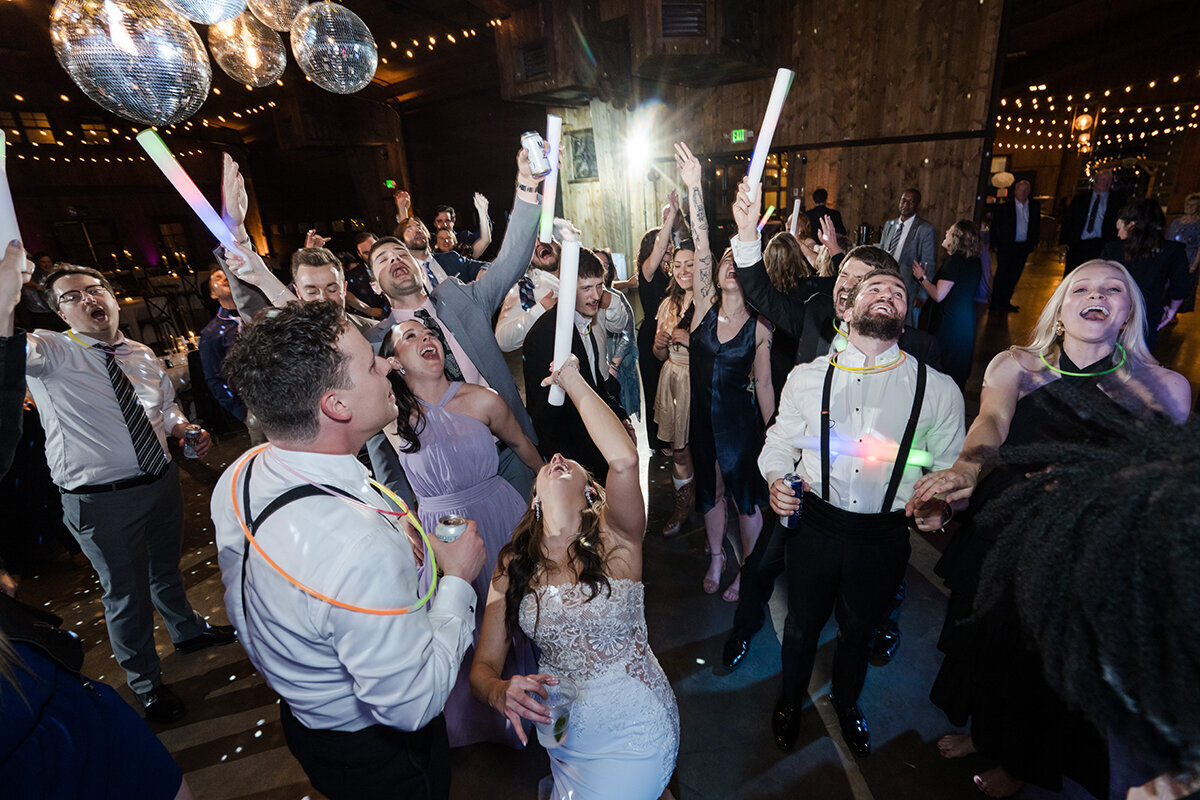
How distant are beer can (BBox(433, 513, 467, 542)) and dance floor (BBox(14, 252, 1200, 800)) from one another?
1419mm

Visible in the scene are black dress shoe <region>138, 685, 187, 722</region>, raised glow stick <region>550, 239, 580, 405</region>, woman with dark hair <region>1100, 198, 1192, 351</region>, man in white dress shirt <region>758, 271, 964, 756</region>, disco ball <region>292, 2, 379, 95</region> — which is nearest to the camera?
raised glow stick <region>550, 239, 580, 405</region>

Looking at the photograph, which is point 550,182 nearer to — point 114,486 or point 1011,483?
point 1011,483

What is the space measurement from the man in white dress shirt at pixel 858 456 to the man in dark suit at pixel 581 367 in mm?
1190

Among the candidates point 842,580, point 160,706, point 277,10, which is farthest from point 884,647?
point 277,10

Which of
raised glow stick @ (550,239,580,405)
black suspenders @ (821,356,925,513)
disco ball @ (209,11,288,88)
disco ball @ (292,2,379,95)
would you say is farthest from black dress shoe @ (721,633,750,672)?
disco ball @ (209,11,288,88)

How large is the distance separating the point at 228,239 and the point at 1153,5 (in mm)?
15495

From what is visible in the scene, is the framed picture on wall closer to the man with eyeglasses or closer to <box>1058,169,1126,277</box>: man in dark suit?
<box>1058,169,1126,277</box>: man in dark suit

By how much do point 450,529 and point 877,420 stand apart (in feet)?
4.78

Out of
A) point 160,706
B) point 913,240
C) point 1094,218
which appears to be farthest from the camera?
point 1094,218

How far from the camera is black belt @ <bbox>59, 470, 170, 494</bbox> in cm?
245

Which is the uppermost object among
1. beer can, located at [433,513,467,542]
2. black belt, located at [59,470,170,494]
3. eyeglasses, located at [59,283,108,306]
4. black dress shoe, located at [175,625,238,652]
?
eyeglasses, located at [59,283,108,306]

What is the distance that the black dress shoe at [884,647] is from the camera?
2.62m

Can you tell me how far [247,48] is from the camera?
3.27m

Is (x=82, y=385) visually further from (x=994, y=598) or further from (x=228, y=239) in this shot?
(x=994, y=598)
